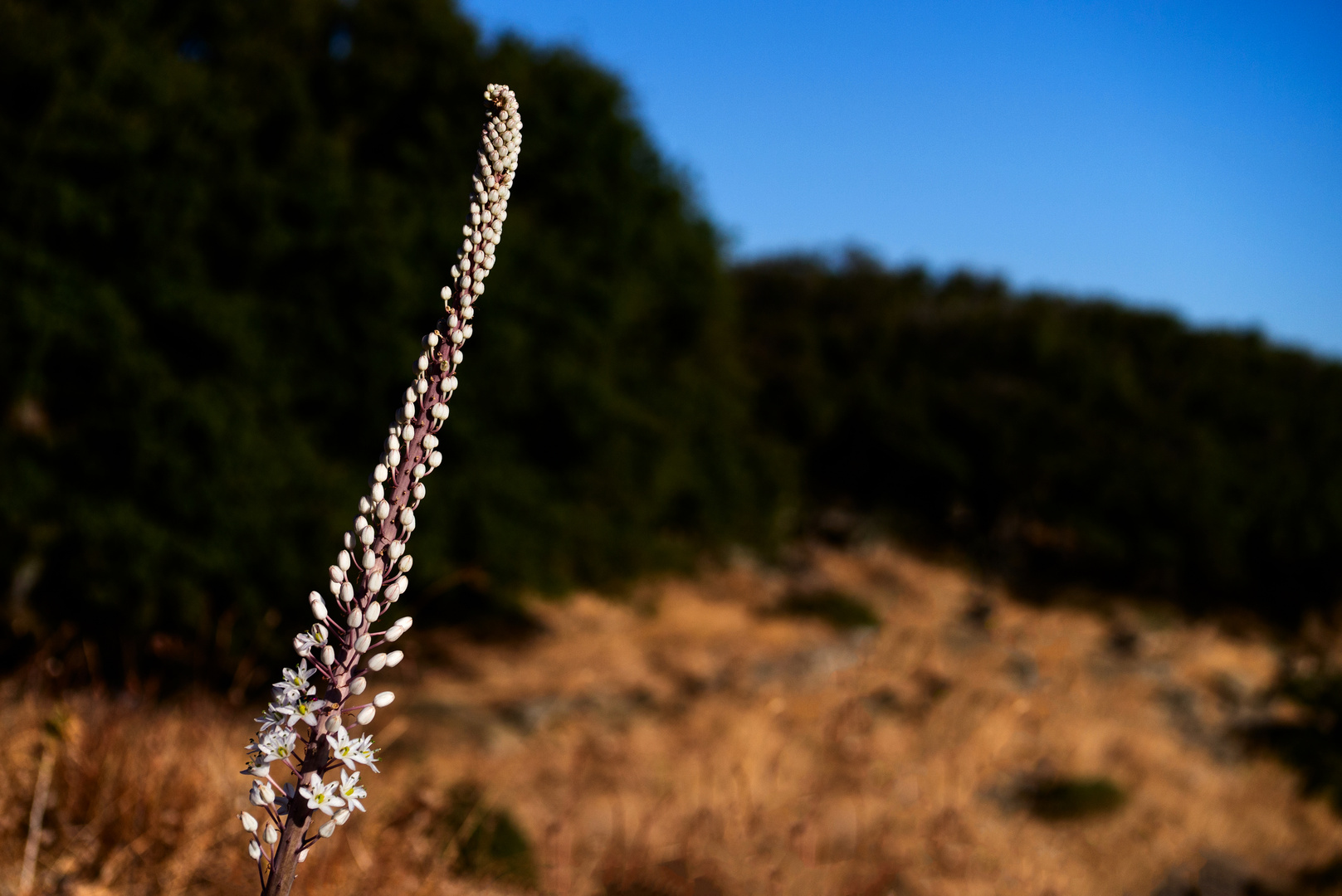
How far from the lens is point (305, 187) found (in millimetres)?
11602

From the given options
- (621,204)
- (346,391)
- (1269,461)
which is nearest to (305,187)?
(346,391)

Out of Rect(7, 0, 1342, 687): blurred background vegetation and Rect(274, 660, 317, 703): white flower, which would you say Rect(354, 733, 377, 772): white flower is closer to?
Rect(274, 660, 317, 703): white flower

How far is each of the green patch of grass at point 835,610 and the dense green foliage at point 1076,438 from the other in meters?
5.84

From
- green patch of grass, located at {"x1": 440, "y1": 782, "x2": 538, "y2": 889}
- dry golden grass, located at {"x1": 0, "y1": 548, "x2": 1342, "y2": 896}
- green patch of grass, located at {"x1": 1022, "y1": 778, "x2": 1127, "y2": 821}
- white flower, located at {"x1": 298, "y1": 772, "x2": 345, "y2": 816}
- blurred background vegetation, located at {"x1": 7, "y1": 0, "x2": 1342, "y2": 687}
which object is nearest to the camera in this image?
white flower, located at {"x1": 298, "y1": 772, "x2": 345, "y2": 816}

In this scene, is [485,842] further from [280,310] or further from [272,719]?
[280,310]

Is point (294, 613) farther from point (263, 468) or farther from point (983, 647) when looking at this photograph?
point (983, 647)

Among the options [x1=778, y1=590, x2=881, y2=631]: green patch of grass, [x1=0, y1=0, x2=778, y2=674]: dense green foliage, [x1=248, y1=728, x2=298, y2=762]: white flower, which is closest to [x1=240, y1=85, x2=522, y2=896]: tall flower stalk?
[x1=248, y1=728, x2=298, y2=762]: white flower

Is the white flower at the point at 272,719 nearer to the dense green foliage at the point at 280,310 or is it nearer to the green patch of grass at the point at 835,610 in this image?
the dense green foliage at the point at 280,310

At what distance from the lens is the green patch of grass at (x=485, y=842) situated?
16.7ft

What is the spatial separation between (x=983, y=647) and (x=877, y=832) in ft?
31.6

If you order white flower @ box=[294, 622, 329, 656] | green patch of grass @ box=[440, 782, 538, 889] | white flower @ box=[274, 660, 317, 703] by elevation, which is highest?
white flower @ box=[294, 622, 329, 656]

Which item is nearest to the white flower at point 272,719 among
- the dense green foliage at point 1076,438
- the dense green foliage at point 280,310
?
the dense green foliage at point 280,310

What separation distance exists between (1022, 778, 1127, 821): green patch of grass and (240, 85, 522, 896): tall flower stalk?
1082cm

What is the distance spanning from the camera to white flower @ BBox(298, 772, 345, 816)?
1.69m
